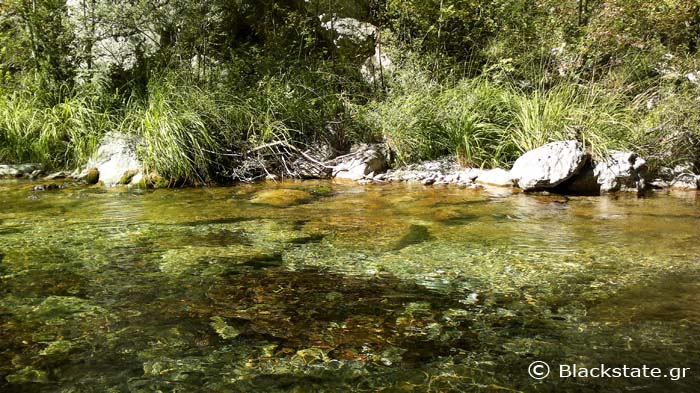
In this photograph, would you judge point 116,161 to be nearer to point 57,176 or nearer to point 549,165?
point 57,176

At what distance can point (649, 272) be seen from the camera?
3117 millimetres

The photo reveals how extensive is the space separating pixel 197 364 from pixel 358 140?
22.9ft

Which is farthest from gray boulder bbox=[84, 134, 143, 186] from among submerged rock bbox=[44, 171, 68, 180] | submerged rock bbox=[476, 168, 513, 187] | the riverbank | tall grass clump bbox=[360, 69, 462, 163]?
submerged rock bbox=[476, 168, 513, 187]

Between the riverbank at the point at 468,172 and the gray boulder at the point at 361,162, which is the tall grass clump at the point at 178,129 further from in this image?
the gray boulder at the point at 361,162

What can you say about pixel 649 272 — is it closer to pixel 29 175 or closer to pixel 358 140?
pixel 358 140

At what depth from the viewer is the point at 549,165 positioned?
21.6ft

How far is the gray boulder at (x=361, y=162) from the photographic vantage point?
8.04m

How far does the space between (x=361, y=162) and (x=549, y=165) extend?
9.14ft

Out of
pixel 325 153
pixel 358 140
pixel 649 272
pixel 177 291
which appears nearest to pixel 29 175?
pixel 325 153

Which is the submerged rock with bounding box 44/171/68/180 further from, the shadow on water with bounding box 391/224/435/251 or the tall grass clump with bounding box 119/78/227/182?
the shadow on water with bounding box 391/224/435/251

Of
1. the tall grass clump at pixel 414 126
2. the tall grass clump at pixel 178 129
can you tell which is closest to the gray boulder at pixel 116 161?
the tall grass clump at pixel 178 129

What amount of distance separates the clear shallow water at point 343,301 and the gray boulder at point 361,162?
3046mm

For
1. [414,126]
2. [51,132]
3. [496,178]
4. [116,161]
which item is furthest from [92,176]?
[496,178]

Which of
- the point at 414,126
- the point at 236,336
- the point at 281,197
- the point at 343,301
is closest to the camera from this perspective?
the point at 236,336
